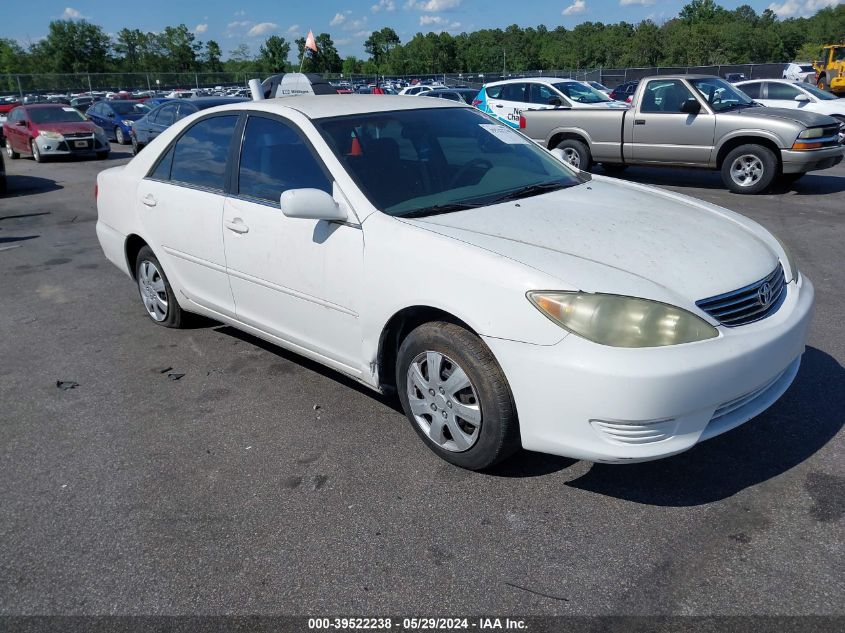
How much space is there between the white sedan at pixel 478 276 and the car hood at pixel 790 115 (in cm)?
725

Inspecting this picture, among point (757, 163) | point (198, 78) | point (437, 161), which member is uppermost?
point (198, 78)

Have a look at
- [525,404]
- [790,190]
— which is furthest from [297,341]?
[790,190]

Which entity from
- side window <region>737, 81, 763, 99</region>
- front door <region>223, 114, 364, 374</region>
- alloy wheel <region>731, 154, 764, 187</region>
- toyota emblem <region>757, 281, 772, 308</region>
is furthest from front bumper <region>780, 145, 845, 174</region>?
front door <region>223, 114, 364, 374</region>

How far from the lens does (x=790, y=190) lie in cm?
1067

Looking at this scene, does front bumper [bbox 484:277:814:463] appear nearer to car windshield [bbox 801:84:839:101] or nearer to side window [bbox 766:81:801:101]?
side window [bbox 766:81:801:101]

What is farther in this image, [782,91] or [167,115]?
[167,115]

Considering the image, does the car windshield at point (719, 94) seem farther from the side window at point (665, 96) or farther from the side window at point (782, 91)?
the side window at point (782, 91)

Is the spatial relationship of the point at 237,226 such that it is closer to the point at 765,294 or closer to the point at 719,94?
the point at 765,294

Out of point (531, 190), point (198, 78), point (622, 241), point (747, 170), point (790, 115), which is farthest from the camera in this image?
point (198, 78)

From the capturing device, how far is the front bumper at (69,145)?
17.3 m

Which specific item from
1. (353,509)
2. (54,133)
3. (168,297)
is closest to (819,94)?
(168,297)

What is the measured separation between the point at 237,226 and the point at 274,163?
A: 16.8 inches

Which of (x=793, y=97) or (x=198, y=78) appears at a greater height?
(x=198, y=78)

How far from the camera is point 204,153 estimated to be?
447 cm
